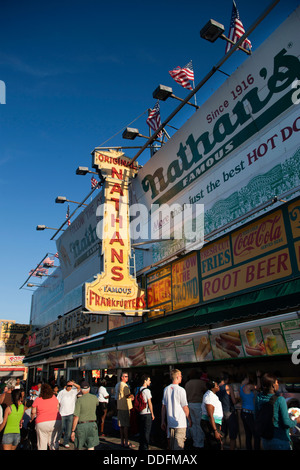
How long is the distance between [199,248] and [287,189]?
309 centimetres

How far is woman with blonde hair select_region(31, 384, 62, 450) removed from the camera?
239 inches

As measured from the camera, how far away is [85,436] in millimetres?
6453

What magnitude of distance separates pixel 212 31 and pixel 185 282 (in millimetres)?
6699

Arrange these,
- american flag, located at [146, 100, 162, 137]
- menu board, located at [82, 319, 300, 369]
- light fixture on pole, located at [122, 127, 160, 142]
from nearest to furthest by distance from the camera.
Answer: menu board, located at [82, 319, 300, 369], american flag, located at [146, 100, 162, 137], light fixture on pole, located at [122, 127, 160, 142]

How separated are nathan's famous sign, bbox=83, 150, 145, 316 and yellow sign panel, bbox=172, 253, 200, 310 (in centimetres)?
154

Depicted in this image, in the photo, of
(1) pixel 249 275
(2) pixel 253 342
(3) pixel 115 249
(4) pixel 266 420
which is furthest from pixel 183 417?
(3) pixel 115 249

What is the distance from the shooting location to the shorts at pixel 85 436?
21.0 ft

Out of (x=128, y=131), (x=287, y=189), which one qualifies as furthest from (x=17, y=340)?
(x=287, y=189)

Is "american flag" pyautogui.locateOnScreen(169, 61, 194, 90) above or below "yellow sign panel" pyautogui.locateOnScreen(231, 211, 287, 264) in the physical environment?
above

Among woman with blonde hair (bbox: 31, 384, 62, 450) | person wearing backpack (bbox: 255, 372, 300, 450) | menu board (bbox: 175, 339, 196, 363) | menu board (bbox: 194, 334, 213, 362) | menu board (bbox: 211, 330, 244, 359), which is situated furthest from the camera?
menu board (bbox: 175, 339, 196, 363)

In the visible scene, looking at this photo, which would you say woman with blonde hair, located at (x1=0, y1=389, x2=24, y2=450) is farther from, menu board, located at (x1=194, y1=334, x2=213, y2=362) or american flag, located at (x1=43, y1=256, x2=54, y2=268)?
american flag, located at (x1=43, y1=256, x2=54, y2=268)

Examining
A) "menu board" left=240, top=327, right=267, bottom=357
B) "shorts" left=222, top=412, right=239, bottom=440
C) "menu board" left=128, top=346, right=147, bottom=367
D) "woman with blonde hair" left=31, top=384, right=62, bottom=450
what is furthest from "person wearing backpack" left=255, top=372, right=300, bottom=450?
"menu board" left=128, top=346, right=147, bottom=367

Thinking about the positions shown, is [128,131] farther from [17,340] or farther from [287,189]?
[17,340]

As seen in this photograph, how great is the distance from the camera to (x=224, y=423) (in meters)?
7.28
